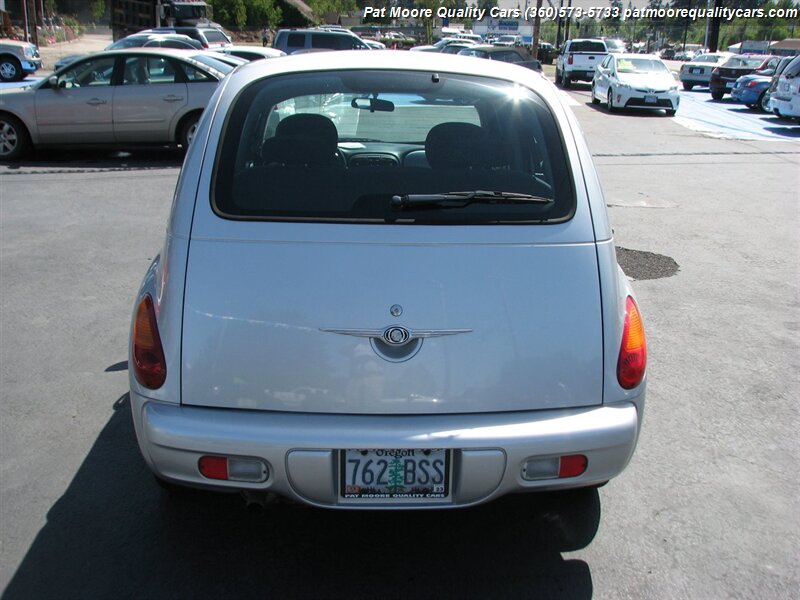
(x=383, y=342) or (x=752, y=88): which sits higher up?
(x=383, y=342)

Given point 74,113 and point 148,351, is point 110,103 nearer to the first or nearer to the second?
point 74,113

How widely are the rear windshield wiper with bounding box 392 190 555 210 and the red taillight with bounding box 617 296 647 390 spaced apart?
534 millimetres

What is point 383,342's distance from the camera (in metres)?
2.61

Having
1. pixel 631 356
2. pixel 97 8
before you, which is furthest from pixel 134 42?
pixel 97 8

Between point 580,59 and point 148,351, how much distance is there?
31234mm

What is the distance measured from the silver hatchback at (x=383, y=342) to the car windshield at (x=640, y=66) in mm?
21371

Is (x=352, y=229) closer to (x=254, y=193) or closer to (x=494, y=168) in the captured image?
(x=254, y=193)

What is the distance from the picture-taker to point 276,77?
10.4 ft

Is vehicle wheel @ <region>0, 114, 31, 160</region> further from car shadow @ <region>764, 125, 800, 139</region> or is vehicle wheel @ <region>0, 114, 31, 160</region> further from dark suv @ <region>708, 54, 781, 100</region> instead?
dark suv @ <region>708, 54, 781, 100</region>

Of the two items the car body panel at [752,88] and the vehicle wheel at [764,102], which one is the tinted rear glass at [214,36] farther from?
the vehicle wheel at [764,102]

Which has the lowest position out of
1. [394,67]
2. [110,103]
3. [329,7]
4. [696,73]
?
[696,73]

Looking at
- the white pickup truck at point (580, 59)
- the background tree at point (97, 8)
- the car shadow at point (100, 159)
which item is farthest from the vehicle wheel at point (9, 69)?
the background tree at point (97, 8)

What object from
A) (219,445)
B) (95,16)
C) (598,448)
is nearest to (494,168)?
(598,448)

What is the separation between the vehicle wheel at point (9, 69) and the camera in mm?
26125
